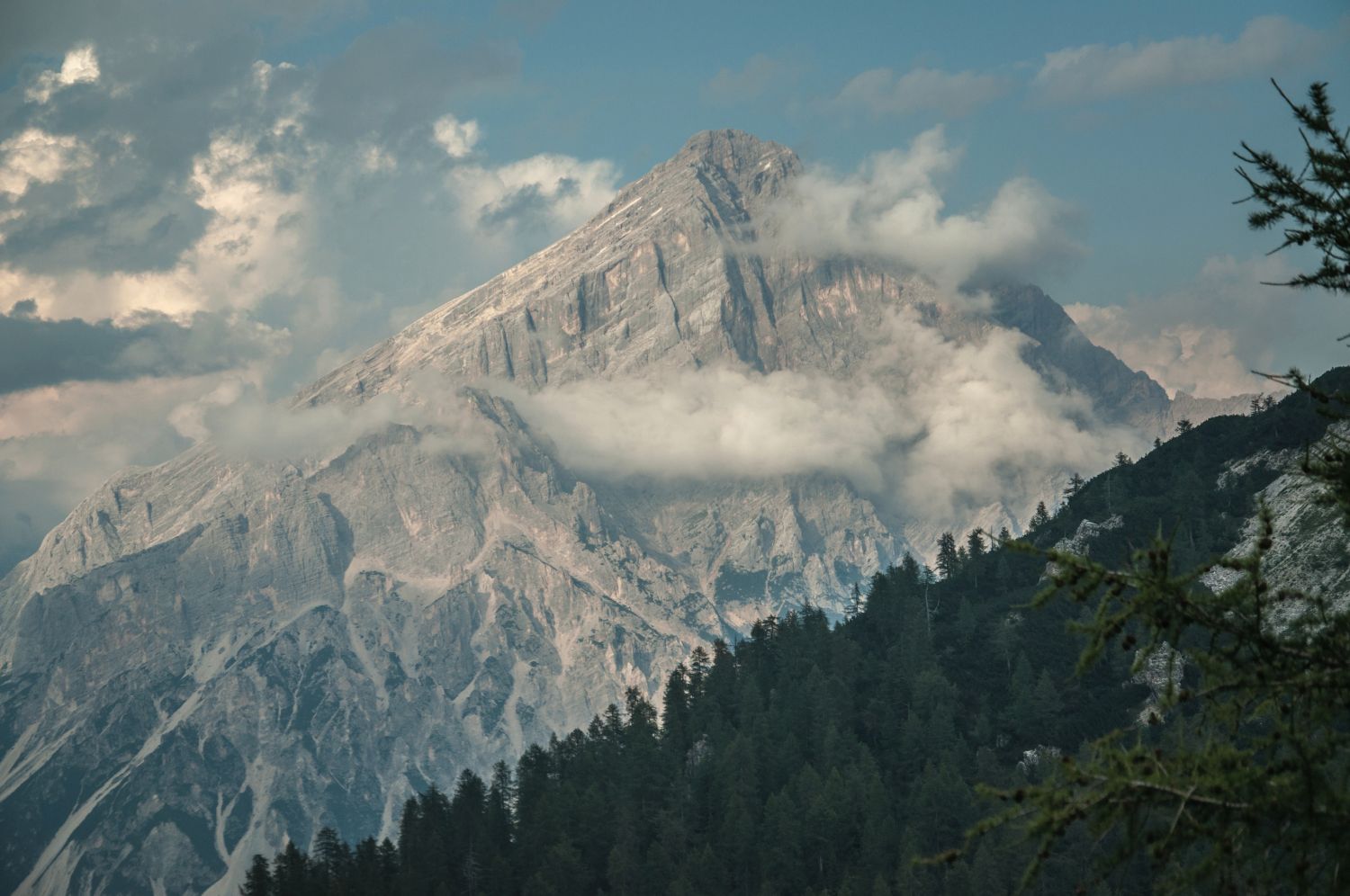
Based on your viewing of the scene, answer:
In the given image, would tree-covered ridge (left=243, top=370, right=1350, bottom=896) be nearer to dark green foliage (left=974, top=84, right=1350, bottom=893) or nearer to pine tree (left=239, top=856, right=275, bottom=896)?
pine tree (left=239, top=856, right=275, bottom=896)

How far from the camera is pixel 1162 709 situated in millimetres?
18391

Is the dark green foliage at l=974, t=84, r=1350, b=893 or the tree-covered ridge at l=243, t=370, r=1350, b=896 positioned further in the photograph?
the tree-covered ridge at l=243, t=370, r=1350, b=896

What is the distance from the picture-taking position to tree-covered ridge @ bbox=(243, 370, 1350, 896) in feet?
426

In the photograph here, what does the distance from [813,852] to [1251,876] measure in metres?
119

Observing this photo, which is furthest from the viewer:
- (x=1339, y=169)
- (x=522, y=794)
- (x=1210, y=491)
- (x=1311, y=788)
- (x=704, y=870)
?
(x=1210, y=491)

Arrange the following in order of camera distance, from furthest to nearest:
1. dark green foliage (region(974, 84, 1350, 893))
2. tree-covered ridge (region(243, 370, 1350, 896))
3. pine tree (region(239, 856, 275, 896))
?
pine tree (region(239, 856, 275, 896)), tree-covered ridge (region(243, 370, 1350, 896)), dark green foliage (region(974, 84, 1350, 893))

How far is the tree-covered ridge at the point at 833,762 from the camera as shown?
130 meters

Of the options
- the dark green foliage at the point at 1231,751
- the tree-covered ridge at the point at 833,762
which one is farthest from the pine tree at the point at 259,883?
the dark green foliage at the point at 1231,751

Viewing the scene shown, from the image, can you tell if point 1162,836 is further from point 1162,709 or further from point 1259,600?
point 1259,600

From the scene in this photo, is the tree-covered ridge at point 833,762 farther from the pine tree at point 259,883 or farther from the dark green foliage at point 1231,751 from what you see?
the dark green foliage at point 1231,751

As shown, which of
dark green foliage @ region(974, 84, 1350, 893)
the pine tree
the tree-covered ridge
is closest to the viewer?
dark green foliage @ region(974, 84, 1350, 893)

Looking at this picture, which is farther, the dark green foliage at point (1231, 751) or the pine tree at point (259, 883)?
the pine tree at point (259, 883)

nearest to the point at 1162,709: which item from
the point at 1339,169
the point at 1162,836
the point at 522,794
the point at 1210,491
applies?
the point at 1162,836

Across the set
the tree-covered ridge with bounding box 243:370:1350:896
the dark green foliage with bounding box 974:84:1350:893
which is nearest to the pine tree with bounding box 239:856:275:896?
the tree-covered ridge with bounding box 243:370:1350:896
